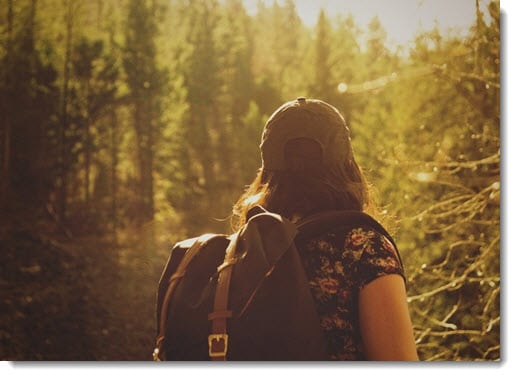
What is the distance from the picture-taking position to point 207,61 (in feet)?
10.5

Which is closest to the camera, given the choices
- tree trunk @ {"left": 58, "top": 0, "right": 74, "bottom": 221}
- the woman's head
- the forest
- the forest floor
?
the woman's head

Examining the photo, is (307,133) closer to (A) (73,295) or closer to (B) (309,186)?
(B) (309,186)

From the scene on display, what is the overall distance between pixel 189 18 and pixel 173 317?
2269mm

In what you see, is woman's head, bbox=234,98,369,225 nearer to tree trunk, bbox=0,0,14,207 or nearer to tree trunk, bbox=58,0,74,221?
tree trunk, bbox=0,0,14,207

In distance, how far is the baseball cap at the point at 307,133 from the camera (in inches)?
39.8

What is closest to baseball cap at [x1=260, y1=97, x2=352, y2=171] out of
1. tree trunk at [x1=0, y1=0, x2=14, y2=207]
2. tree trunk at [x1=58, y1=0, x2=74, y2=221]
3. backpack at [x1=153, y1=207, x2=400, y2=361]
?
backpack at [x1=153, y1=207, x2=400, y2=361]

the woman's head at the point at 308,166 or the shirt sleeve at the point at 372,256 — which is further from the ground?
the woman's head at the point at 308,166

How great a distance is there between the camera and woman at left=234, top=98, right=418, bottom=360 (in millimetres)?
879

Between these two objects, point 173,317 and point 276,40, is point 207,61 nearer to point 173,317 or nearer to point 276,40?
point 276,40

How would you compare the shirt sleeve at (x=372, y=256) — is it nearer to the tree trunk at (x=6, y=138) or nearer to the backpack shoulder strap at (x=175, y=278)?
the backpack shoulder strap at (x=175, y=278)

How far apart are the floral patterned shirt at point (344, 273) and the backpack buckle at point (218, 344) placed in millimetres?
165

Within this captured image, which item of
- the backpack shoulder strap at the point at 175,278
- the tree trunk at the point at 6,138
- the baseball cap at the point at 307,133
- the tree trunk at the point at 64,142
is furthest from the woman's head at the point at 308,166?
the tree trunk at the point at 64,142

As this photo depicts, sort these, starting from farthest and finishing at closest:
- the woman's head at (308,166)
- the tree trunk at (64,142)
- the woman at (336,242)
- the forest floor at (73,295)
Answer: the tree trunk at (64,142), the forest floor at (73,295), the woman's head at (308,166), the woman at (336,242)

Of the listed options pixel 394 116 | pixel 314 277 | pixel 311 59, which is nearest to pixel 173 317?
pixel 314 277
